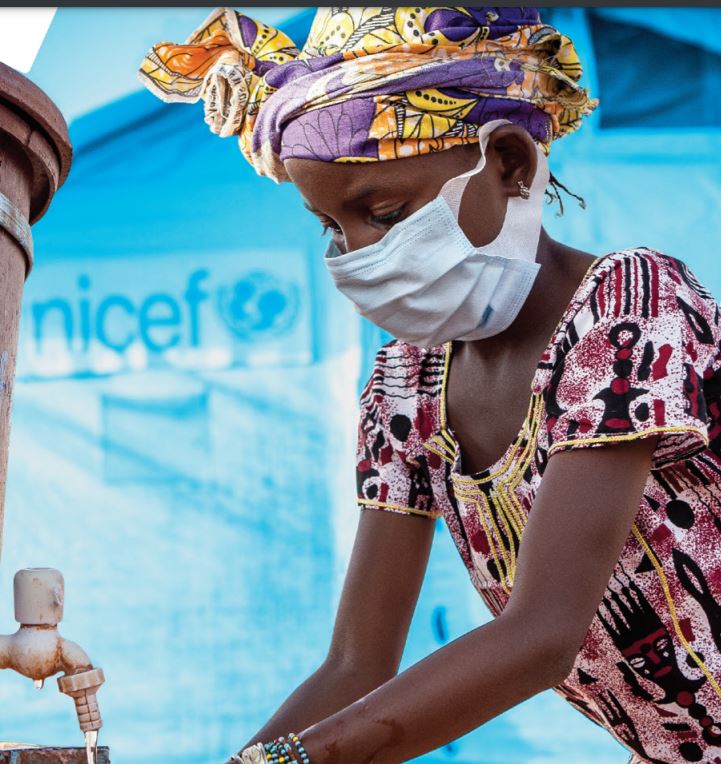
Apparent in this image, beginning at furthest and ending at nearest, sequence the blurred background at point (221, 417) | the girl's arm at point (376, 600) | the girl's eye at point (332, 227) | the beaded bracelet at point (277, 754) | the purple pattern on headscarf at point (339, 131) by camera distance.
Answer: the blurred background at point (221, 417) → the girl's arm at point (376, 600) → the girl's eye at point (332, 227) → the purple pattern on headscarf at point (339, 131) → the beaded bracelet at point (277, 754)

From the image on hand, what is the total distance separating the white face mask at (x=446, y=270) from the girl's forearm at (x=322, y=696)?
0.51 m

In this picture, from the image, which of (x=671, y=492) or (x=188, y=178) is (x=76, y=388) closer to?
(x=188, y=178)

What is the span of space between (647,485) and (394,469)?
1.45 feet

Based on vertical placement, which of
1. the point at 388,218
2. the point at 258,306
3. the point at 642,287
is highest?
the point at 258,306

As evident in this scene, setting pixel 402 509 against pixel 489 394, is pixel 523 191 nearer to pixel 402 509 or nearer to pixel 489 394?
pixel 489 394

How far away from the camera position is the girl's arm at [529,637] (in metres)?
1.25

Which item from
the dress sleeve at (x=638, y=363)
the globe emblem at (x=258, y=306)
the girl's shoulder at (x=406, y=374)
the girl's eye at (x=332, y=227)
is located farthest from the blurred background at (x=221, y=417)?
the dress sleeve at (x=638, y=363)

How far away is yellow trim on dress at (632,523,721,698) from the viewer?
4.71 feet

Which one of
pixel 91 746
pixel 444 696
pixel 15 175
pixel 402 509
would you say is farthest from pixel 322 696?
pixel 15 175

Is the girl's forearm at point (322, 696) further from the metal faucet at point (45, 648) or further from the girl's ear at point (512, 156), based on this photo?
the girl's ear at point (512, 156)

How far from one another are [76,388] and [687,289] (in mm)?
2452

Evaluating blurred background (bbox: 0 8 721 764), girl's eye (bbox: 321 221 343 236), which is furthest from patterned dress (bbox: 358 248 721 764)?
blurred background (bbox: 0 8 721 764)

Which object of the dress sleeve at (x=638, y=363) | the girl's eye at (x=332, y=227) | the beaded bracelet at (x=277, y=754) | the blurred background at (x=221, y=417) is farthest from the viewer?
the blurred background at (x=221, y=417)

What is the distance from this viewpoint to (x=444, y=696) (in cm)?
127
